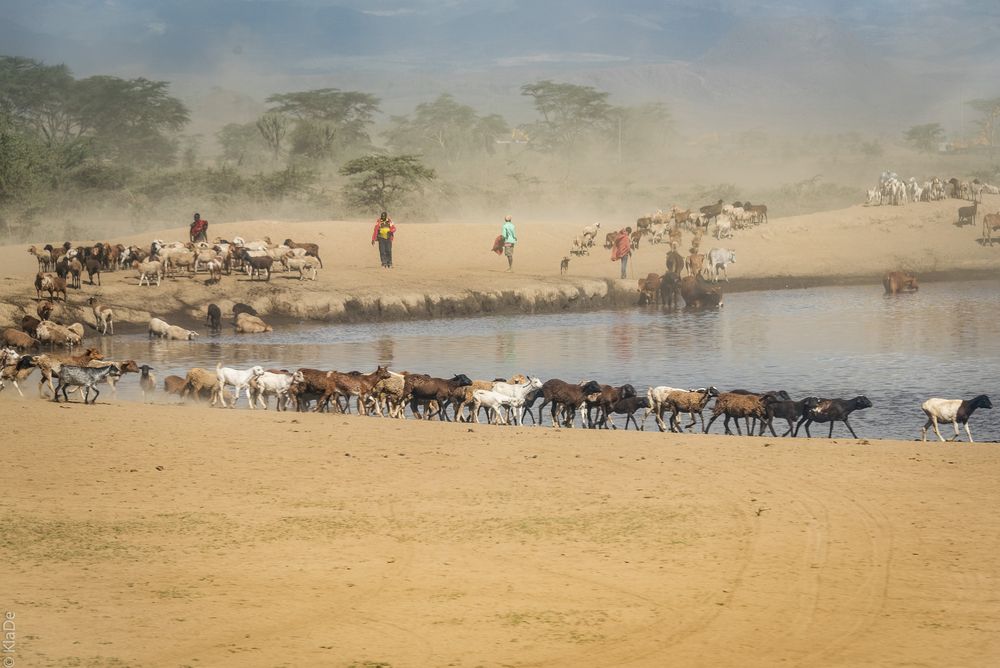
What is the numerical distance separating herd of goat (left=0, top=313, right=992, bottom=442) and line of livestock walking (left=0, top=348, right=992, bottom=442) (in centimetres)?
1

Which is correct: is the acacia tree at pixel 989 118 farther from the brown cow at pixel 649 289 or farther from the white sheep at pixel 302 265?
the white sheep at pixel 302 265

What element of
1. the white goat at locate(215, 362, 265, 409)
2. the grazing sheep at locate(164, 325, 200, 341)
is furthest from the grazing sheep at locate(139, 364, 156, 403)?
the grazing sheep at locate(164, 325, 200, 341)

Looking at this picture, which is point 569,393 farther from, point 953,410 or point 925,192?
point 925,192

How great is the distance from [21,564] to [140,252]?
914 inches

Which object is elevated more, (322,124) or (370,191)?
(322,124)

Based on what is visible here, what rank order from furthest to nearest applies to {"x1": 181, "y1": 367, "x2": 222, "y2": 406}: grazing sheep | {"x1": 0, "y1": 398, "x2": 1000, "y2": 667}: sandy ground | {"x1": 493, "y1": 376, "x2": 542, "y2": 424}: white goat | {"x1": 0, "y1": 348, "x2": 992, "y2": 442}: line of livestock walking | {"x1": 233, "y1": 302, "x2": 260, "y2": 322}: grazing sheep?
{"x1": 233, "y1": 302, "x2": 260, "y2": 322}: grazing sheep < {"x1": 181, "y1": 367, "x2": 222, "y2": 406}: grazing sheep < {"x1": 493, "y1": 376, "x2": 542, "y2": 424}: white goat < {"x1": 0, "y1": 348, "x2": 992, "y2": 442}: line of livestock walking < {"x1": 0, "y1": 398, "x2": 1000, "y2": 667}: sandy ground

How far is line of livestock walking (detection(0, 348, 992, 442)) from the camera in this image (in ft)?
53.4

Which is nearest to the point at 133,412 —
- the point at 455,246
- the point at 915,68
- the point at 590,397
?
the point at 590,397

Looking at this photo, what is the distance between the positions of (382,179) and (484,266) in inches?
546

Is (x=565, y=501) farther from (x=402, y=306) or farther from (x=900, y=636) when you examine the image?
(x=402, y=306)

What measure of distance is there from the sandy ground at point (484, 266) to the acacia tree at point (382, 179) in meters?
8.71

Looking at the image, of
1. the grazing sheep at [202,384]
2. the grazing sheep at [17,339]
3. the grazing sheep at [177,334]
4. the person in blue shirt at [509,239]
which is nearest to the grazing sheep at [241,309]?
the grazing sheep at [177,334]

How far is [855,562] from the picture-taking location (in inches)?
373

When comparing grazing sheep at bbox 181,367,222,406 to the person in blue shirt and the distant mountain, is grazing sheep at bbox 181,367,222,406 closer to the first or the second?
Answer: the person in blue shirt
